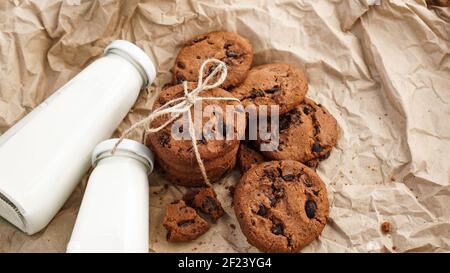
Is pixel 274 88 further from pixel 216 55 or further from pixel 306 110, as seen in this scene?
pixel 216 55

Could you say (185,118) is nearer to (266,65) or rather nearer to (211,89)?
(211,89)

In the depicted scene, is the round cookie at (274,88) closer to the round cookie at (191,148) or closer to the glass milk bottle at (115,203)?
the round cookie at (191,148)

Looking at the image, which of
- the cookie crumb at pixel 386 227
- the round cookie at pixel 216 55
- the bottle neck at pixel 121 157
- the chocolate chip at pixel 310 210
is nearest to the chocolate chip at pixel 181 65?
the round cookie at pixel 216 55

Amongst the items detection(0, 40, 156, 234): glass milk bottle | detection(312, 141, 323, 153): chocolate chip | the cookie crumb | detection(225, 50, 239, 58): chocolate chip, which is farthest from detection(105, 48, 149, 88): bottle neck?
the cookie crumb

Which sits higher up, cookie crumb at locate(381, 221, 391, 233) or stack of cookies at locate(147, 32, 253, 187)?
stack of cookies at locate(147, 32, 253, 187)

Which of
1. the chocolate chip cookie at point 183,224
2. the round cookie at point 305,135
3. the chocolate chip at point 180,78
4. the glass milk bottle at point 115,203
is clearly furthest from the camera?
the chocolate chip at point 180,78

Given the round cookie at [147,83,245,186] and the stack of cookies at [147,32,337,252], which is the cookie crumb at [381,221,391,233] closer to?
the stack of cookies at [147,32,337,252]

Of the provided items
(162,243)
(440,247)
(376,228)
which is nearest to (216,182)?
(162,243)
